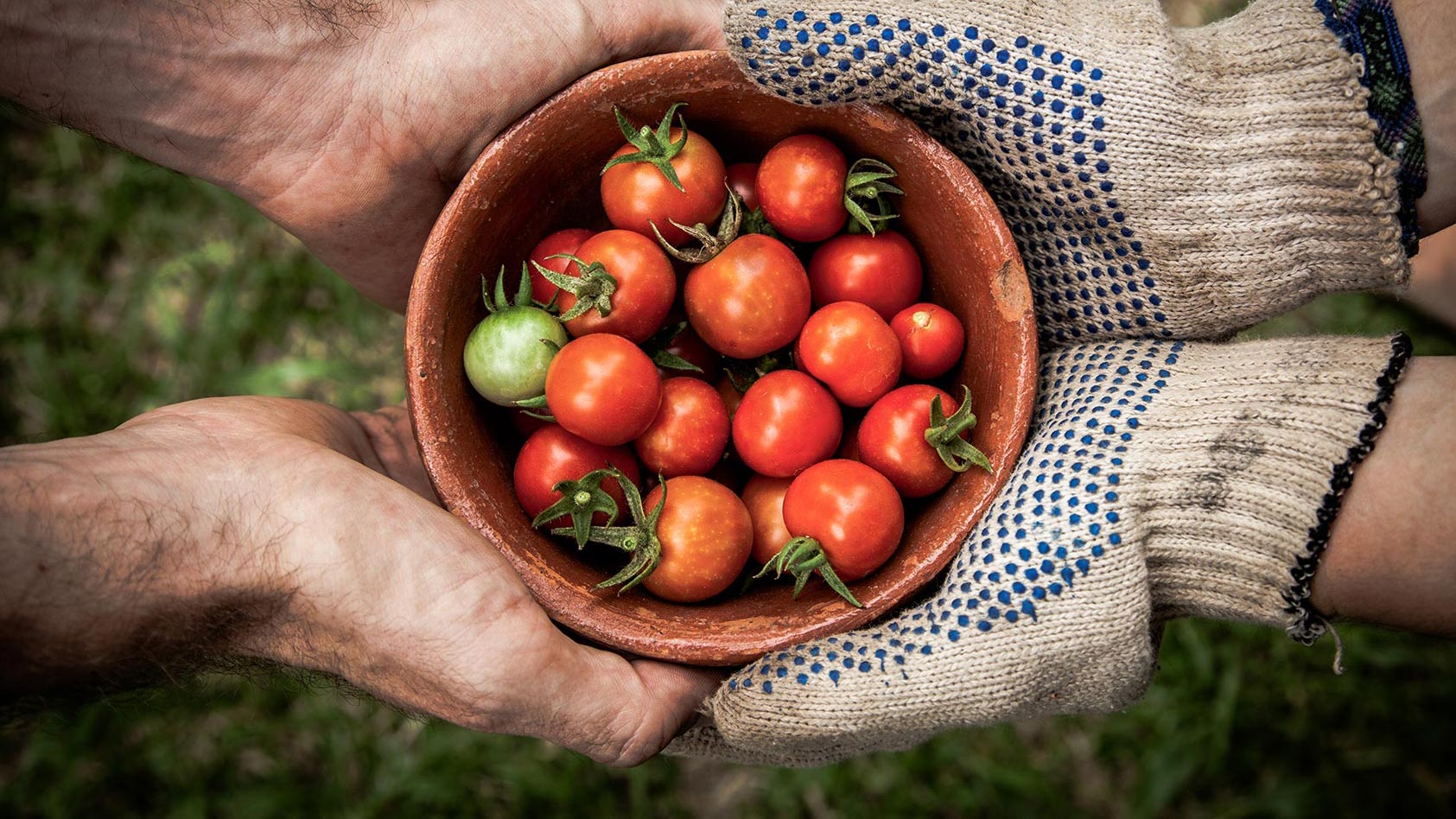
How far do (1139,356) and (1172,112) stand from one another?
499 millimetres

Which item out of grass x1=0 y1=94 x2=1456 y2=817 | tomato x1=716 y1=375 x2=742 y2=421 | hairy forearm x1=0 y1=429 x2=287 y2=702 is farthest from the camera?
grass x1=0 y1=94 x2=1456 y2=817

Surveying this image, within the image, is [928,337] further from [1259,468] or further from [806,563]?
[1259,468]

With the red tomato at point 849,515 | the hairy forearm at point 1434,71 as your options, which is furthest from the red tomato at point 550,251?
the hairy forearm at point 1434,71

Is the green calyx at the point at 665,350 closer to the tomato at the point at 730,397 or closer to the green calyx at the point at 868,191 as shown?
the tomato at the point at 730,397

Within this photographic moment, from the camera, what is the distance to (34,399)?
3.65 m

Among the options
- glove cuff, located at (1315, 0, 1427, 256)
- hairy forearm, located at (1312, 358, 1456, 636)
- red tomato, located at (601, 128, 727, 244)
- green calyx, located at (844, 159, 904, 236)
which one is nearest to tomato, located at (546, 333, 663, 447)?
red tomato, located at (601, 128, 727, 244)

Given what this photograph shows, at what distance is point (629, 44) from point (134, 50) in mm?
1078

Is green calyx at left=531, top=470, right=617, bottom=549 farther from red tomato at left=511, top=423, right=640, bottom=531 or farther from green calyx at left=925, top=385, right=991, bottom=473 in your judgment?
green calyx at left=925, top=385, right=991, bottom=473

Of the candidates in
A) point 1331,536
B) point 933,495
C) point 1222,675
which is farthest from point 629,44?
point 1222,675

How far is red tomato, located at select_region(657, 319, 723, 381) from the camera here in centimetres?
229

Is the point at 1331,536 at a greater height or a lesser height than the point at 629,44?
lesser

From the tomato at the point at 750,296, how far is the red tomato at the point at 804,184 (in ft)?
0.25

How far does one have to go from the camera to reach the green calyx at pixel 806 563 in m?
1.92

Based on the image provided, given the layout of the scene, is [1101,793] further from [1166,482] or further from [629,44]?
[629,44]
